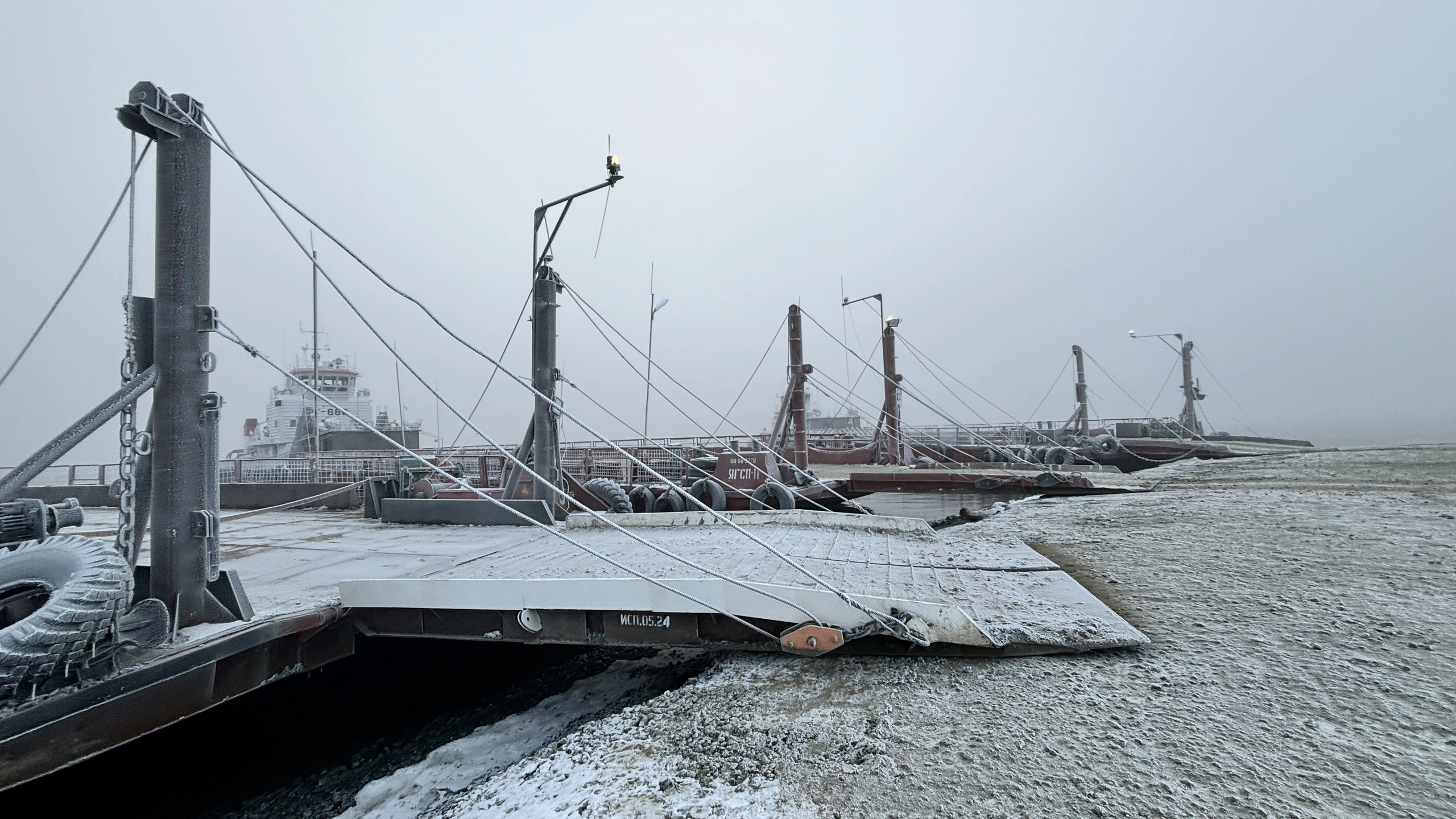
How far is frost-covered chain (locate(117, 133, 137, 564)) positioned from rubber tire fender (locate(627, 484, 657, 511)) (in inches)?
304

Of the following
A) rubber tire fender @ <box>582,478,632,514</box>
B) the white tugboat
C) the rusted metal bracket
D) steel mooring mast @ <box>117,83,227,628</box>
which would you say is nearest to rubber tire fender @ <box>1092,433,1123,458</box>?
rubber tire fender @ <box>582,478,632,514</box>

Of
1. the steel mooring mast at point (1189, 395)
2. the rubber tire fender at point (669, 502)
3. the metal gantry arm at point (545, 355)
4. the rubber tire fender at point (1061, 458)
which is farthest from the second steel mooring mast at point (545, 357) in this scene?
the steel mooring mast at point (1189, 395)

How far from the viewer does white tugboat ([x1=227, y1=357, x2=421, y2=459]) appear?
3102 centimetres

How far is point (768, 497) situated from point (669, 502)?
6.62 ft

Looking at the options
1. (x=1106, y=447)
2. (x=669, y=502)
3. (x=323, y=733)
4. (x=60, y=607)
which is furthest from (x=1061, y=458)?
(x=60, y=607)

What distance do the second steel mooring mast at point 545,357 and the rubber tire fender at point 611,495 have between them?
1.05 metres

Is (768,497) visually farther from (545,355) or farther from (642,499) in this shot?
(545,355)

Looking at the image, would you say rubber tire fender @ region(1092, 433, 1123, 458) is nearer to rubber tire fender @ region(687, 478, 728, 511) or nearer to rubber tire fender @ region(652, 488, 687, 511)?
rubber tire fender @ region(687, 478, 728, 511)

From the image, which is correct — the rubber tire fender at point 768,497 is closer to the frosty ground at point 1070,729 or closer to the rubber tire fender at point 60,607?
the frosty ground at point 1070,729

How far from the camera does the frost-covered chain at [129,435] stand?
3875 mm

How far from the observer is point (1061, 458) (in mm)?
20719

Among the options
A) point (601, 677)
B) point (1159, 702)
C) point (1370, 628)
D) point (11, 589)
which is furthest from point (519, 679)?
point (1370, 628)

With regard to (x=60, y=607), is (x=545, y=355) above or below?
above

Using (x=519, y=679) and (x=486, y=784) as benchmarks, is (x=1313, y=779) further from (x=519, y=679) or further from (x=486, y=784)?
(x=519, y=679)
